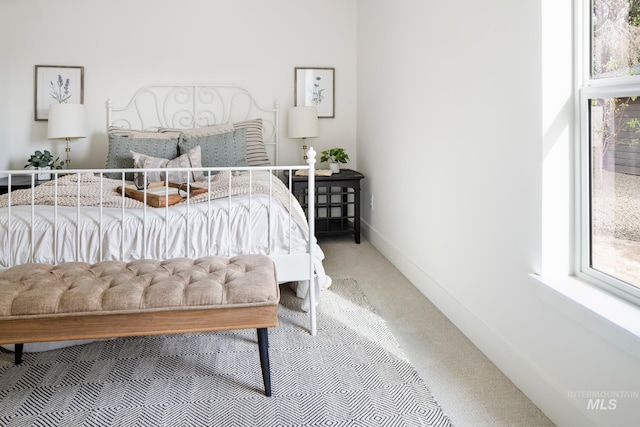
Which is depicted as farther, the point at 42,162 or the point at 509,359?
the point at 42,162

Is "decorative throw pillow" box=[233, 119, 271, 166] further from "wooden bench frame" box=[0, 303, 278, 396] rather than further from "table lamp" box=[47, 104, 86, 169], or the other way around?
"wooden bench frame" box=[0, 303, 278, 396]

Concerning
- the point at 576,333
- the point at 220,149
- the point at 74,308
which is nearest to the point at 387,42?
the point at 220,149

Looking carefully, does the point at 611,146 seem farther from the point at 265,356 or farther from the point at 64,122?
the point at 64,122

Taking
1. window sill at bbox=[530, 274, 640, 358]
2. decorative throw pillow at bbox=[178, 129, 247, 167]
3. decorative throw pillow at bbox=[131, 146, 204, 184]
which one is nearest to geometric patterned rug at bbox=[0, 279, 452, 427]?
window sill at bbox=[530, 274, 640, 358]

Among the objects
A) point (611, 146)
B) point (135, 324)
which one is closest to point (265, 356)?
point (135, 324)

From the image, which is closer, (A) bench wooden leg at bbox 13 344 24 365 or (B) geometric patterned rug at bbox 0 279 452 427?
(B) geometric patterned rug at bbox 0 279 452 427

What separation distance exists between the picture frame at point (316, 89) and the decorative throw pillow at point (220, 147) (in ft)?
2.91

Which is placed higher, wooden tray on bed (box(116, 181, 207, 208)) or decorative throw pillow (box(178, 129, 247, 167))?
decorative throw pillow (box(178, 129, 247, 167))

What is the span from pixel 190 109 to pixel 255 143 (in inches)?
30.7

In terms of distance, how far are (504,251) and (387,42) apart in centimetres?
214

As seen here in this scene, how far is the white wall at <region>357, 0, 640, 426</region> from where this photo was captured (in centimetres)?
156

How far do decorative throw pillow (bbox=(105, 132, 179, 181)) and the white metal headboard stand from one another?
57cm

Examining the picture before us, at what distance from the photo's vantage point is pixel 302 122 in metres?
4.15

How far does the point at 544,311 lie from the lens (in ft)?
5.43
